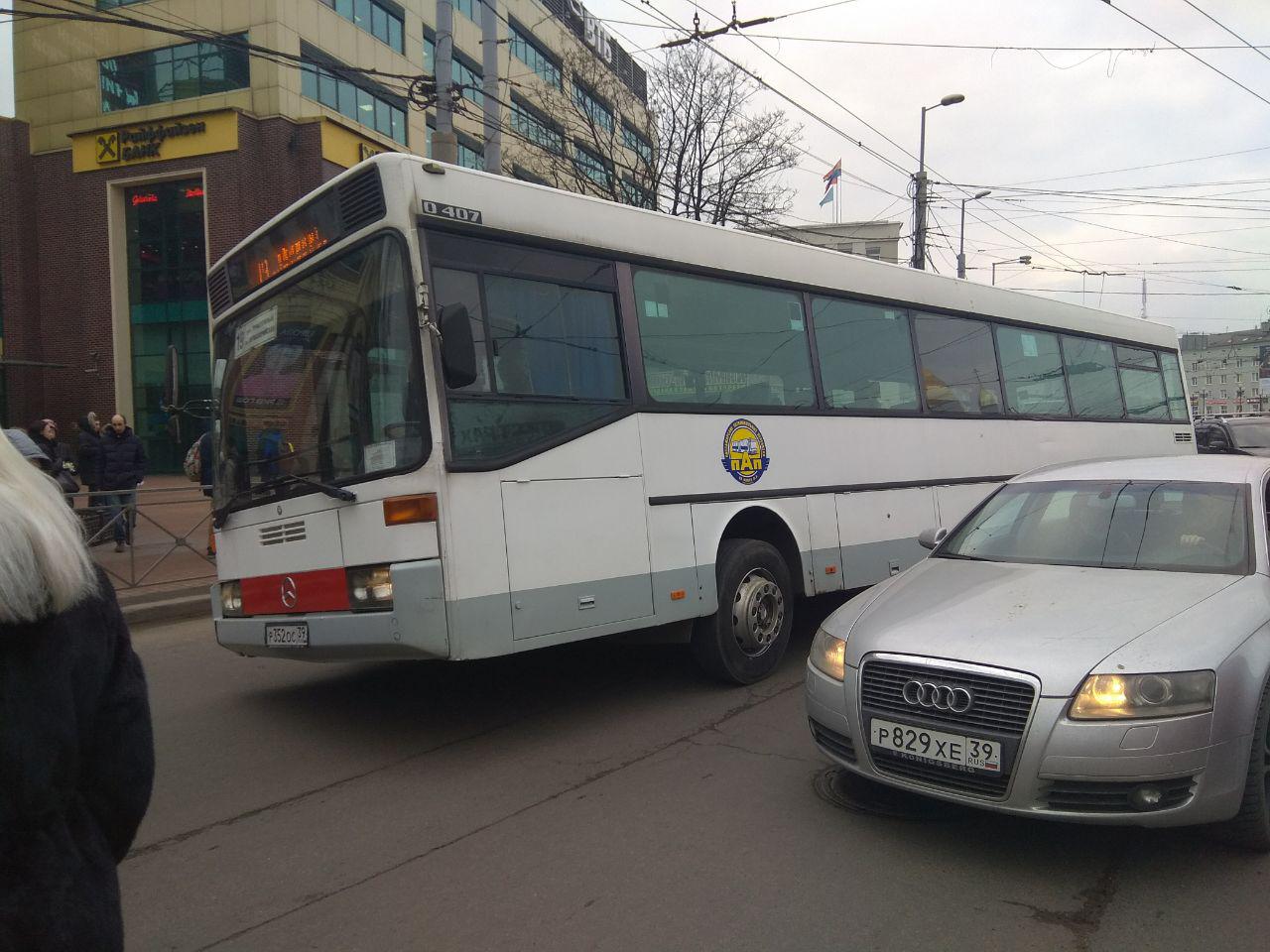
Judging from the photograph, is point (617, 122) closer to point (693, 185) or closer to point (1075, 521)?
point (693, 185)

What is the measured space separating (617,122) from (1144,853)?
24098 mm

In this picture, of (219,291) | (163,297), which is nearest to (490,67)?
(219,291)

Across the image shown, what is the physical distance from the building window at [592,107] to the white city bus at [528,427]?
1845 centimetres

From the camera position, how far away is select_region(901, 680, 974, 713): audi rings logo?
3768mm

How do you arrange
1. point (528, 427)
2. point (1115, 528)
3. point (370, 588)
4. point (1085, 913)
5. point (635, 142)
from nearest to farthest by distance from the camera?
point (1085, 913) → point (1115, 528) → point (370, 588) → point (528, 427) → point (635, 142)

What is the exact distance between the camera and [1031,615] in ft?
13.4

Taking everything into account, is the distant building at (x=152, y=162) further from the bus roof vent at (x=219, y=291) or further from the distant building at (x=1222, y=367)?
the distant building at (x=1222, y=367)

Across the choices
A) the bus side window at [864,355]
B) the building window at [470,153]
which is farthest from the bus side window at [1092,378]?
the building window at [470,153]

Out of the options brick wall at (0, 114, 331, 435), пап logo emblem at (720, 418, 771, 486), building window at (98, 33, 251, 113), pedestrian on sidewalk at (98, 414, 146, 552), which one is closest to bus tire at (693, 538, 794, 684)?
пап logo emblem at (720, 418, 771, 486)

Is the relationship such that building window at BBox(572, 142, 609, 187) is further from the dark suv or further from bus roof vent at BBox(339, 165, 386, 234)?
bus roof vent at BBox(339, 165, 386, 234)

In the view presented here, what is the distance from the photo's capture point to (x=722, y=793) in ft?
15.2

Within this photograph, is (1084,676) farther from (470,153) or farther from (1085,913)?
(470,153)

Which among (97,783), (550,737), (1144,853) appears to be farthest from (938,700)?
(97,783)

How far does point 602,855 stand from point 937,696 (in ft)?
4.88
